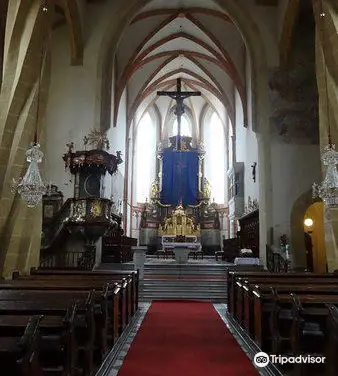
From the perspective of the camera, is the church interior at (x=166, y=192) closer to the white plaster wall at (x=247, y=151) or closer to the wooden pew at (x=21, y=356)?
the wooden pew at (x=21, y=356)

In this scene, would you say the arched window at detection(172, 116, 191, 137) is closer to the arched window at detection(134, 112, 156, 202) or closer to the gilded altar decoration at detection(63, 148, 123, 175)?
the arched window at detection(134, 112, 156, 202)

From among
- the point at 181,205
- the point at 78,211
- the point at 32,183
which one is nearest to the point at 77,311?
the point at 32,183

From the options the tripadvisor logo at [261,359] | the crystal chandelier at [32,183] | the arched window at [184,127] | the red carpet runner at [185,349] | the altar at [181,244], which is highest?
the arched window at [184,127]

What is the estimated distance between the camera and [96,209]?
1370 centimetres

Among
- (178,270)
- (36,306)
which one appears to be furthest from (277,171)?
(36,306)

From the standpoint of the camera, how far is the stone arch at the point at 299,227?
14.0m

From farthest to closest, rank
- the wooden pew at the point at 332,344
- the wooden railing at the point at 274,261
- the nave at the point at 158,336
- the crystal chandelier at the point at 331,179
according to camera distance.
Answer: the wooden railing at the point at 274,261 → the crystal chandelier at the point at 331,179 → the nave at the point at 158,336 → the wooden pew at the point at 332,344

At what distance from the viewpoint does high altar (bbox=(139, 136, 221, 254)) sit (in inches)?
1030

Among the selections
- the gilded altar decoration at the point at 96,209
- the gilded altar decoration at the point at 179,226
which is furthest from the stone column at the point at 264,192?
the gilded altar decoration at the point at 179,226

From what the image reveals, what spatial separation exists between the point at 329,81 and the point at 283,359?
7541mm

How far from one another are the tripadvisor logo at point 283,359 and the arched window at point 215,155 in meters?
24.7

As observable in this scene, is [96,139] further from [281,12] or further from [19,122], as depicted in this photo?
[281,12]

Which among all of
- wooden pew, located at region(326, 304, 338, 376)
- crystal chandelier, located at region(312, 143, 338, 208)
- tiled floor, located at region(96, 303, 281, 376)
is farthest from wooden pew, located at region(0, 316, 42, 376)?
crystal chandelier, located at region(312, 143, 338, 208)

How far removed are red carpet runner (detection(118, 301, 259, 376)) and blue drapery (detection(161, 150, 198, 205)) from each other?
19.6m
